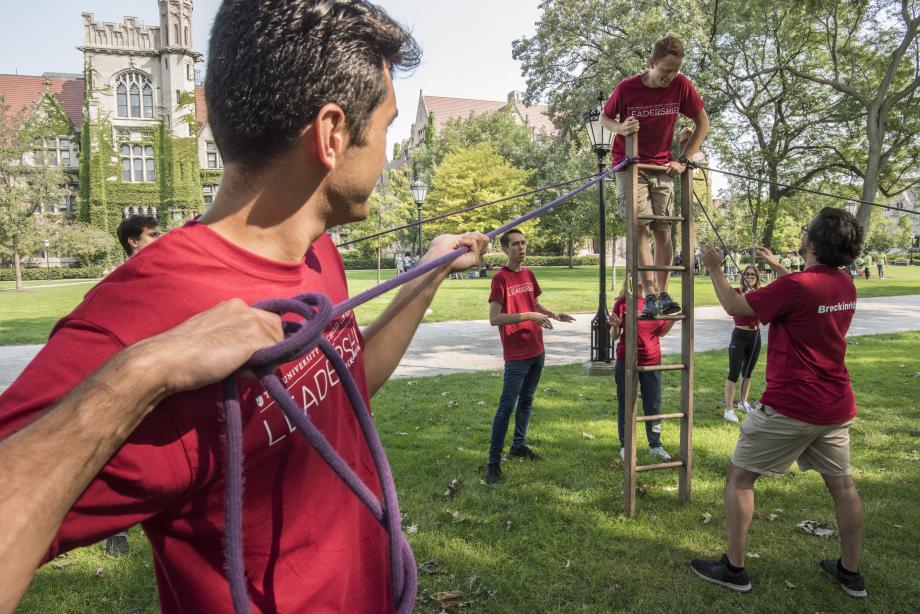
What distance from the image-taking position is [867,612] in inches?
150

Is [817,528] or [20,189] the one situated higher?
[20,189]

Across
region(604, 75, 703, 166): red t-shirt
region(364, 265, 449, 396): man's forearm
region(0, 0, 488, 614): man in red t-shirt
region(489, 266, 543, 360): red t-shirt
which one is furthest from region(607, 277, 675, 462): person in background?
region(0, 0, 488, 614): man in red t-shirt

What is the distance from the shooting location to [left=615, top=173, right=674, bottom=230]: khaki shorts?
5.36 meters

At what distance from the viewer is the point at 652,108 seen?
5.13 metres

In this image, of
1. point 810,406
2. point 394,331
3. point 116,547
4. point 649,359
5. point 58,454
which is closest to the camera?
point 58,454

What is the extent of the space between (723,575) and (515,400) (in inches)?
101

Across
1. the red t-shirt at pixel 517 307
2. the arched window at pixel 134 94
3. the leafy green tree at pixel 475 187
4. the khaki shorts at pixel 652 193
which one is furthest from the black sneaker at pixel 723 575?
the arched window at pixel 134 94

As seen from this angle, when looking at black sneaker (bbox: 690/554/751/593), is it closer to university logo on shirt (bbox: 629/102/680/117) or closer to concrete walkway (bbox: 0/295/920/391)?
university logo on shirt (bbox: 629/102/680/117)

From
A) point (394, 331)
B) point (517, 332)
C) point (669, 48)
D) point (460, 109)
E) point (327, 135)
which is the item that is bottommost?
point (517, 332)

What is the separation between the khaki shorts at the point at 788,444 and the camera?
3.91m

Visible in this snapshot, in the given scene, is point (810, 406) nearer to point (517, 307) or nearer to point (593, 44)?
point (517, 307)

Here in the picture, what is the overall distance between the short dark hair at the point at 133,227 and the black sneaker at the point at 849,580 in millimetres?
6179

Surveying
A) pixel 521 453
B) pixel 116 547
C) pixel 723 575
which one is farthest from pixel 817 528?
pixel 116 547

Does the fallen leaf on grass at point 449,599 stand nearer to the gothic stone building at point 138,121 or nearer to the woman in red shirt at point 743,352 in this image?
the woman in red shirt at point 743,352
